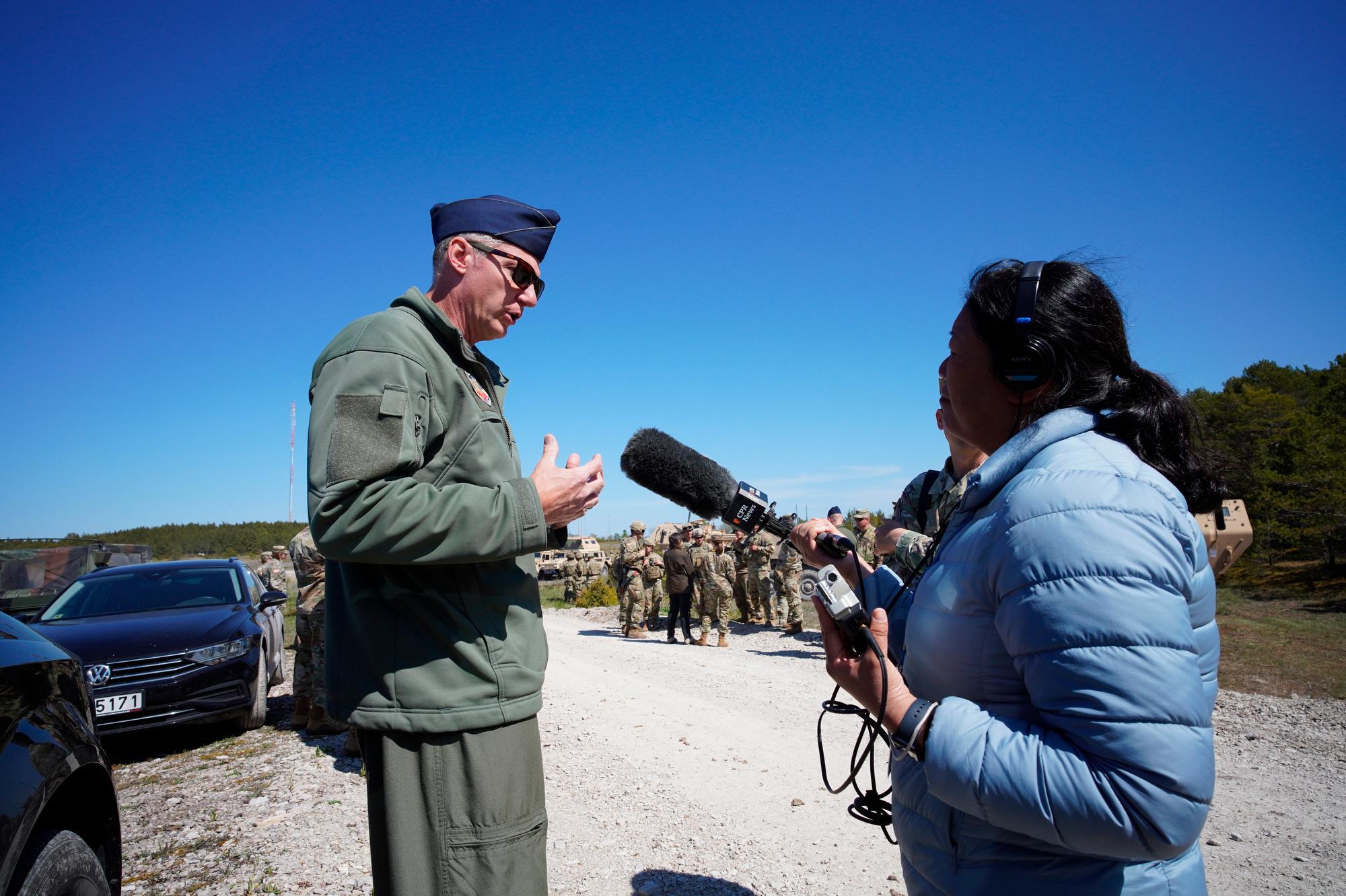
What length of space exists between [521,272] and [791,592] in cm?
1449

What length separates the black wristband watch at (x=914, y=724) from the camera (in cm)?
146

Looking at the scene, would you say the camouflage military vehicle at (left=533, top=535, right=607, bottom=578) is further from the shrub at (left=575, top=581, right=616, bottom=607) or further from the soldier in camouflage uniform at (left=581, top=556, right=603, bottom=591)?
the shrub at (left=575, top=581, right=616, bottom=607)

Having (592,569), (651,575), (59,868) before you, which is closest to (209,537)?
(592,569)

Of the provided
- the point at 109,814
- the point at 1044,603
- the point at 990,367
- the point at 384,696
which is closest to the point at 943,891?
the point at 1044,603

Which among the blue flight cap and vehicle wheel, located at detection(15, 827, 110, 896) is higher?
the blue flight cap

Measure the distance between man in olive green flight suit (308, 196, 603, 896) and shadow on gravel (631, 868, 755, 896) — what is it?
2.28 meters

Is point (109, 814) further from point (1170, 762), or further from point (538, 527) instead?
point (1170, 762)

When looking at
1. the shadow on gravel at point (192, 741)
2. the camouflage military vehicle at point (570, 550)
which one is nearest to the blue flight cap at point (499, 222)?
the shadow on gravel at point (192, 741)

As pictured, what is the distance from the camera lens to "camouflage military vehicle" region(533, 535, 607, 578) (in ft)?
100

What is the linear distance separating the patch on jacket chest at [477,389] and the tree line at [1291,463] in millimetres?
16067

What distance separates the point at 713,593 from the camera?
1474 centimetres

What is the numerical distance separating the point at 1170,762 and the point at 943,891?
61 centimetres

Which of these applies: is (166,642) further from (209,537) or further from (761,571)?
(209,537)

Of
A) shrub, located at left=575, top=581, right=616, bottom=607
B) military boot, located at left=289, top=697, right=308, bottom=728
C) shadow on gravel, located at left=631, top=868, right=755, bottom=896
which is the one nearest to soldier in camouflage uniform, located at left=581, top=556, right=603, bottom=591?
shrub, located at left=575, top=581, right=616, bottom=607
